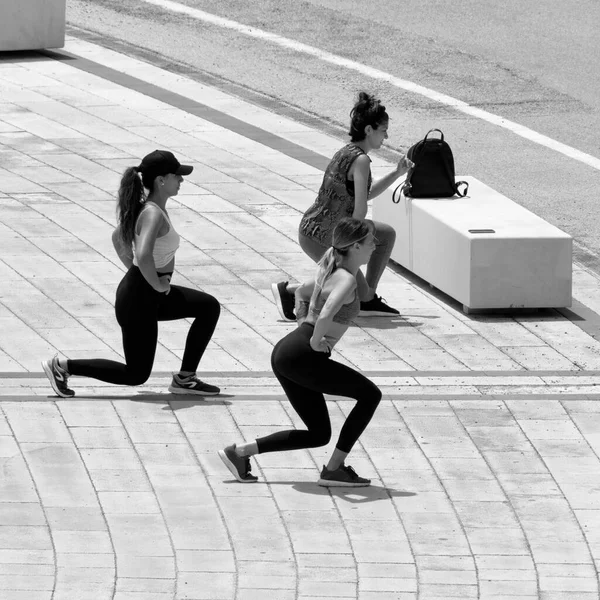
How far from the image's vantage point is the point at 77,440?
353 inches

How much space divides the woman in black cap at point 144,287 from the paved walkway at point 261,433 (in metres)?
0.28

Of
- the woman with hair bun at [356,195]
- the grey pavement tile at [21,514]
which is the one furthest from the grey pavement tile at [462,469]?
the grey pavement tile at [21,514]

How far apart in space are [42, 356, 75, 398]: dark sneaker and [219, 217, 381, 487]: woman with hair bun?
159 cm

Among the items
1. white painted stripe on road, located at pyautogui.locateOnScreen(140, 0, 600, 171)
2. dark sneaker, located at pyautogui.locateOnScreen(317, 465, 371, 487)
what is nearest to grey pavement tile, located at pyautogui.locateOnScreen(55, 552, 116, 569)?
dark sneaker, located at pyautogui.locateOnScreen(317, 465, 371, 487)

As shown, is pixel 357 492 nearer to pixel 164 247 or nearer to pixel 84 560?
pixel 84 560

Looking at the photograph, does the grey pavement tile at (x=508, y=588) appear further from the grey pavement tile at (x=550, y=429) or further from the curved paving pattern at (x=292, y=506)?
the grey pavement tile at (x=550, y=429)

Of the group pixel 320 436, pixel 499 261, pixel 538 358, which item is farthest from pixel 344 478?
pixel 499 261

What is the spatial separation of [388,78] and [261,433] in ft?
36.4

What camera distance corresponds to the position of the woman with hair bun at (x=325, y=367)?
7984 millimetres

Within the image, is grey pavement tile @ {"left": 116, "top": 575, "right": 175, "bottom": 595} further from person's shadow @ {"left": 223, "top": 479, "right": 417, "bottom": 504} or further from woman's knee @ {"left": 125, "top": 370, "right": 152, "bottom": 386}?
woman's knee @ {"left": 125, "top": 370, "right": 152, "bottom": 386}

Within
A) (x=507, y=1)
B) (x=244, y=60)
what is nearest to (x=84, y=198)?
(x=244, y=60)

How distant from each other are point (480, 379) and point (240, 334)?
75.9 inches

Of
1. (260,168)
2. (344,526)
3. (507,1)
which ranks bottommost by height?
(344,526)

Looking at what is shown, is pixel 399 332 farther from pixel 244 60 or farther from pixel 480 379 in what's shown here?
pixel 244 60
